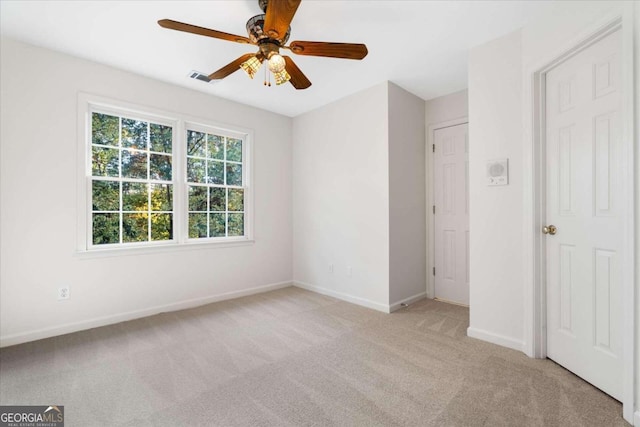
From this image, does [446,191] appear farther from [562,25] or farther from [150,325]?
[150,325]

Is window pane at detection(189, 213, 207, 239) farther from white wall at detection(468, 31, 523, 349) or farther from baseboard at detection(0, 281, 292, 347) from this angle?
white wall at detection(468, 31, 523, 349)

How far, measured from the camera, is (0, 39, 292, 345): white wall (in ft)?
8.38

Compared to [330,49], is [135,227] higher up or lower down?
lower down

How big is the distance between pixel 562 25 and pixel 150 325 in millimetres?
4429

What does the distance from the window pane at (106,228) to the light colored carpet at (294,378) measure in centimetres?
91

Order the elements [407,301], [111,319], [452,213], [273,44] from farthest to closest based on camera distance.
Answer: [452,213], [407,301], [111,319], [273,44]

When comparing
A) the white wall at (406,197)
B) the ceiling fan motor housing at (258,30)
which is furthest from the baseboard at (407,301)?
the ceiling fan motor housing at (258,30)

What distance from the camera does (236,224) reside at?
4.20 meters

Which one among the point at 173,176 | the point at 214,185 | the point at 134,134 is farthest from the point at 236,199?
the point at 134,134

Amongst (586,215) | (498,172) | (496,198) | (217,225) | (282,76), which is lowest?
(217,225)

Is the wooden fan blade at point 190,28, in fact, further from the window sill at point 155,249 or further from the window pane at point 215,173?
the window sill at point 155,249

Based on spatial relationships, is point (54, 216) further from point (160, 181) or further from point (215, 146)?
point (215, 146)

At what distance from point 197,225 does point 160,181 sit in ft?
2.32

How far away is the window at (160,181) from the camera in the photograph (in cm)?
308
